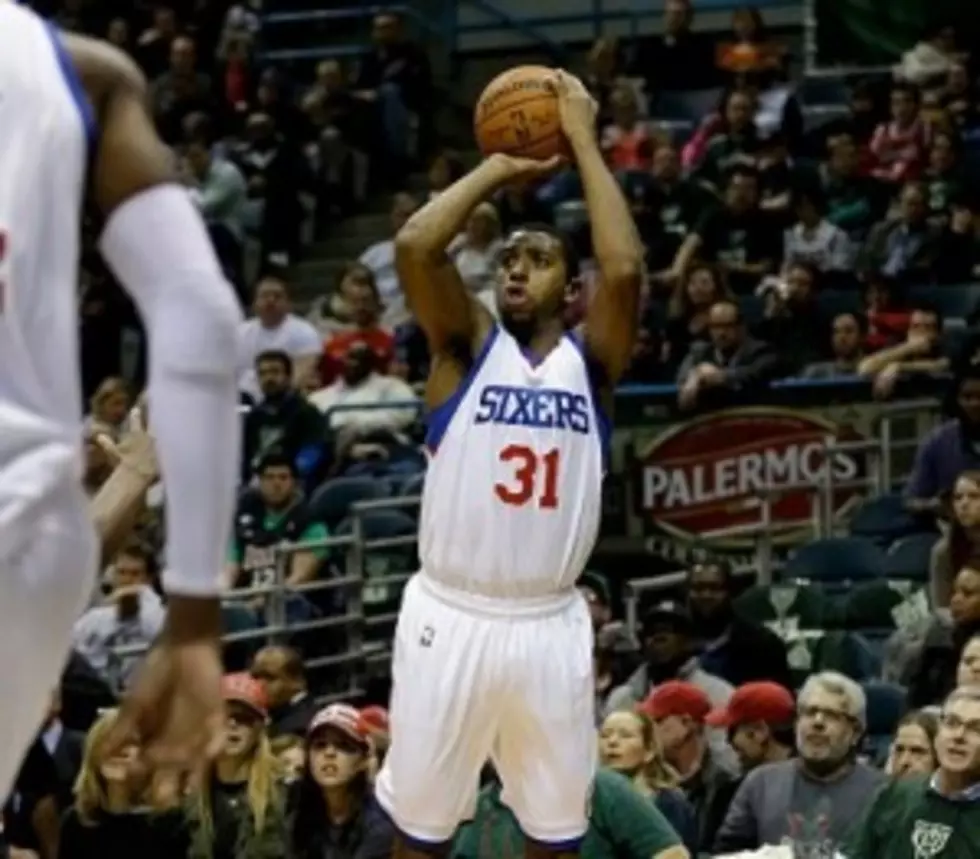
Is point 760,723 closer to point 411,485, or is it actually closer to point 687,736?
point 687,736

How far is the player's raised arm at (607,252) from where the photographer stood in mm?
7375

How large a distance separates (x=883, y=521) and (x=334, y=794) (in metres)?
4.48

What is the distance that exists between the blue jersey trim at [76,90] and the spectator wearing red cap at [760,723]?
6.89m

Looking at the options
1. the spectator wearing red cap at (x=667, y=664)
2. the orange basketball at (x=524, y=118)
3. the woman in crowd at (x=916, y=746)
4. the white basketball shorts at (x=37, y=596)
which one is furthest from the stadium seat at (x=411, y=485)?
the white basketball shorts at (x=37, y=596)

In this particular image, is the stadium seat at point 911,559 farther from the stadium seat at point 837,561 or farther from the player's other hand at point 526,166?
the player's other hand at point 526,166

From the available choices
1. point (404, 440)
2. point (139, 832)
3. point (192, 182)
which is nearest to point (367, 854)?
point (139, 832)

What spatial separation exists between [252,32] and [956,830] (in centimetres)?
1248

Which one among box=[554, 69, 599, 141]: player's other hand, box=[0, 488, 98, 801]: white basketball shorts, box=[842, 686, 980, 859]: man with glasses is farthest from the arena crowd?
box=[0, 488, 98, 801]: white basketball shorts

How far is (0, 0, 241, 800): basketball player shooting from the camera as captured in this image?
317cm

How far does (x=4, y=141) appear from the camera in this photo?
3189mm

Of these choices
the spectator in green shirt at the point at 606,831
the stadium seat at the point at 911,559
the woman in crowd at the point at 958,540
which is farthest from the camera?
the stadium seat at the point at 911,559

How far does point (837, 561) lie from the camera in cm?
1268

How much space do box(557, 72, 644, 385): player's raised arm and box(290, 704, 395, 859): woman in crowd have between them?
2.12 metres

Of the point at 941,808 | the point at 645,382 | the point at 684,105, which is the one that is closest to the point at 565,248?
the point at 941,808
